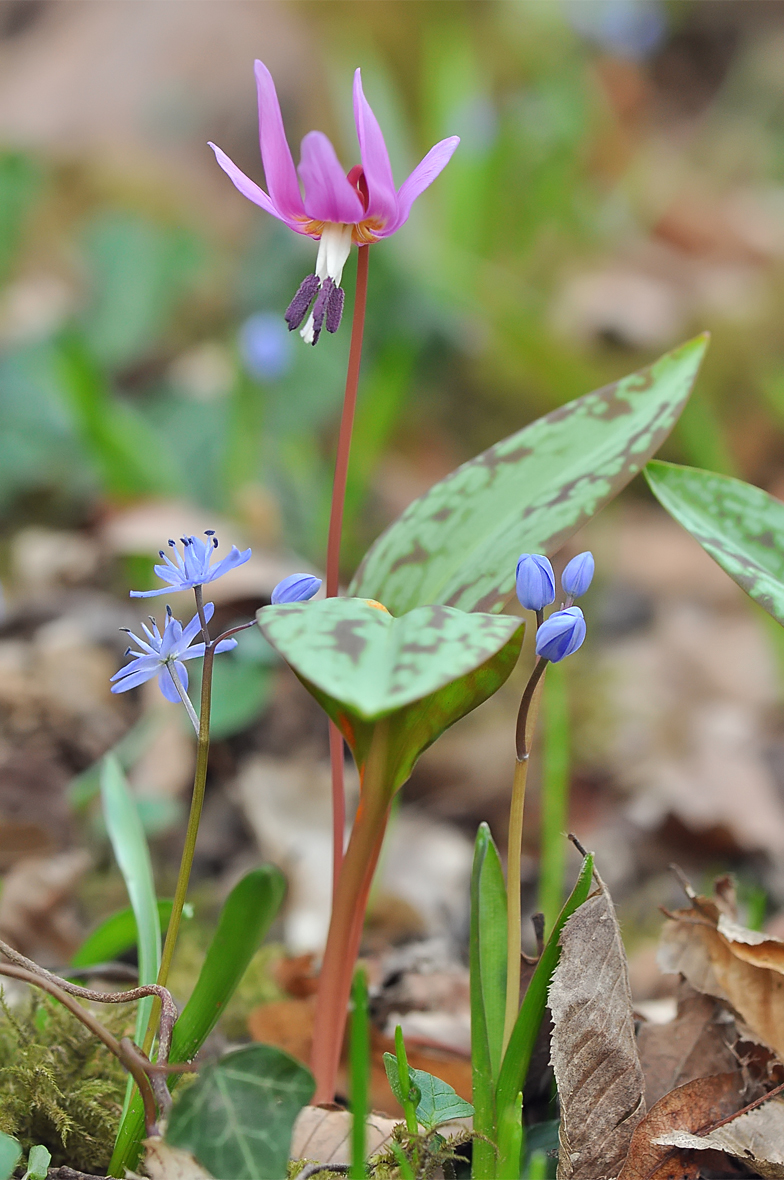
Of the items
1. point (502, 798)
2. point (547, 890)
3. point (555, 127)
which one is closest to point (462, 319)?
point (555, 127)

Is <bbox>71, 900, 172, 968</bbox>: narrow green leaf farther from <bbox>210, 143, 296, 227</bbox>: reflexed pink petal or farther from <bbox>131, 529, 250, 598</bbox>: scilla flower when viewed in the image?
<bbox>210, 143, 296, 227</bbox>: reflexed pink petal

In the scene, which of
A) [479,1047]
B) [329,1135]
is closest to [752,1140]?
[479,1047]

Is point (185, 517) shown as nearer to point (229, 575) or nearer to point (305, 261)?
point (229, 575)

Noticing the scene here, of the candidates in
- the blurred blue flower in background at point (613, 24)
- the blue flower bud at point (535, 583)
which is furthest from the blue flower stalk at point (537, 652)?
the blurred blue flower in background at point (613, 24)

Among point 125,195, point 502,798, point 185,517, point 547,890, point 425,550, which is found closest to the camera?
point 425,550

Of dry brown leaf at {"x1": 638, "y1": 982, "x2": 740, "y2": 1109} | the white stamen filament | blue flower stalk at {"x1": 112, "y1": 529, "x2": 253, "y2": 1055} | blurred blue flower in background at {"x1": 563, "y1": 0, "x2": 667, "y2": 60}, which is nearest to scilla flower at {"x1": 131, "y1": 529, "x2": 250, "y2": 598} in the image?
blue flower stalk at {"x1": 112, "y1": 529, "x2": 253, "y2": 1055}

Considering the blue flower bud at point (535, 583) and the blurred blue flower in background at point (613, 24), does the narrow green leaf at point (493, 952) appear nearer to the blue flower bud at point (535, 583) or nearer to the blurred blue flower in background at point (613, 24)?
the blue flower bud at point (535, 583)

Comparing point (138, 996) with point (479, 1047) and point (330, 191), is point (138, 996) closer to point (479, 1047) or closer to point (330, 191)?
point (479, 1047)
